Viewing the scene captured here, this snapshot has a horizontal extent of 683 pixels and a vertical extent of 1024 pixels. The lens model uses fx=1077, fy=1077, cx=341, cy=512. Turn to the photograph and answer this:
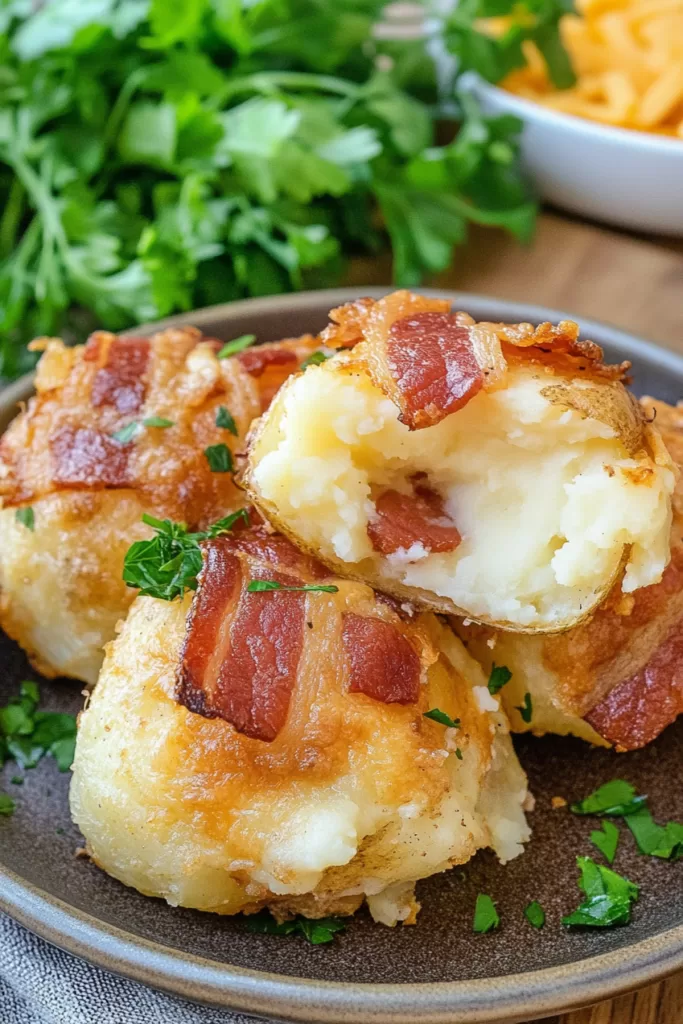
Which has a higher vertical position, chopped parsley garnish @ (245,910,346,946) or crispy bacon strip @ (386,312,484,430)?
crispy bacon strip @ (386,312,484,430)

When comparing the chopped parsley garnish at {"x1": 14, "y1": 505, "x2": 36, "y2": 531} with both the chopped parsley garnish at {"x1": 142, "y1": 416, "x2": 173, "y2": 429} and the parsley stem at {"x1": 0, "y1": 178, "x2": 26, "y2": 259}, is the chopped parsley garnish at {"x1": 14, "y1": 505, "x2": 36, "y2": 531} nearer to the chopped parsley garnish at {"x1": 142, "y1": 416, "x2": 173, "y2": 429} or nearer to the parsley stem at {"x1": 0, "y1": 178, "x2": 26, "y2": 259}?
the chopped parsley garnish at {"x1": 142, "y1": 416, "x2": 173, "y2": 429}

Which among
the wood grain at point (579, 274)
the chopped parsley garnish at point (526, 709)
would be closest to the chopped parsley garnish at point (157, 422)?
the chopped parsley garnish at point (526, 709)

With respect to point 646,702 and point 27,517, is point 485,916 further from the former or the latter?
point 27,517

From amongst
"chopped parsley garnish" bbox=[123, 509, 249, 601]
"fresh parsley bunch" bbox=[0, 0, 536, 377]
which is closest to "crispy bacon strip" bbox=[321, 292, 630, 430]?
"chopped parsley garnish" bbox=[123, 509, 249, 601]

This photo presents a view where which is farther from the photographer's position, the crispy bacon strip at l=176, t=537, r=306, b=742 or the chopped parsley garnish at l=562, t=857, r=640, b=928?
the chopped parsley garnish at l=562, t=857, r=640, b=928

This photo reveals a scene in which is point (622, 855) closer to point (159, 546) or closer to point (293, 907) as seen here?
point (293, 907)

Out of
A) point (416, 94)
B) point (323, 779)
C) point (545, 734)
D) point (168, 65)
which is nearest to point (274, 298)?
point (168, 65)

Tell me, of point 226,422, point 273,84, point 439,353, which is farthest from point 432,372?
point 273,84
